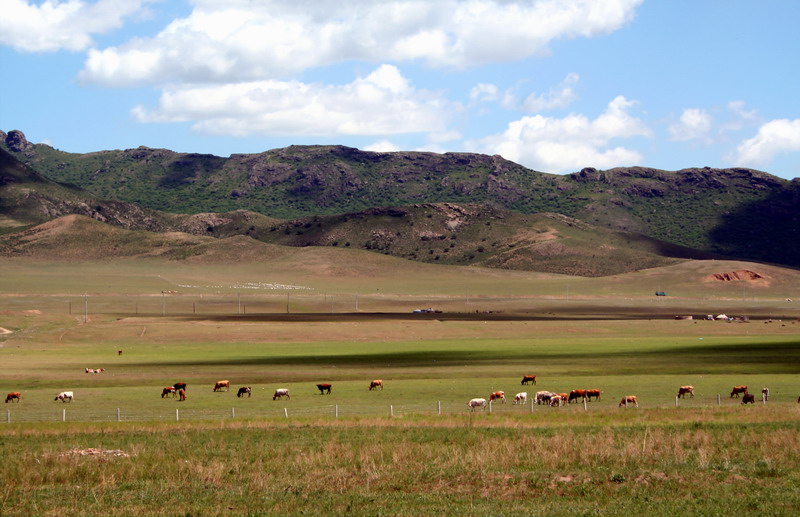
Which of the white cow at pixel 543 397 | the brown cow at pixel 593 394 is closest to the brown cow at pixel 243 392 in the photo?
the white cow at pixel 543 397

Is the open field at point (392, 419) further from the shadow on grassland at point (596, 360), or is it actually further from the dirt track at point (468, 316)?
the dirt track at point (468, 316)

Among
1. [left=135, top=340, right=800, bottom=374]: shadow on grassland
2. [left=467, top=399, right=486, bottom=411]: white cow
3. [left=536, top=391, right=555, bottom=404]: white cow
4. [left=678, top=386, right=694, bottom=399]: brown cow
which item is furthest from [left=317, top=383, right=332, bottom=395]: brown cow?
[left=678, top=386, right=694, bottom=399]: brown cow

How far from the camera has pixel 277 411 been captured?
42281mm

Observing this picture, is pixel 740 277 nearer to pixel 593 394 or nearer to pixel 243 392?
pixel 593 394

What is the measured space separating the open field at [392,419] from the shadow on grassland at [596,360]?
10.7 inches

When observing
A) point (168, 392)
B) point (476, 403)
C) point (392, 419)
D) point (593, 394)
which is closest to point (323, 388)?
point (168, 392)

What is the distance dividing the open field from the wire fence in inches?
9.6

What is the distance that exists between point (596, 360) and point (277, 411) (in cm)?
3143

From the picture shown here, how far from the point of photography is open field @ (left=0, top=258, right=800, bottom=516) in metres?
22.3

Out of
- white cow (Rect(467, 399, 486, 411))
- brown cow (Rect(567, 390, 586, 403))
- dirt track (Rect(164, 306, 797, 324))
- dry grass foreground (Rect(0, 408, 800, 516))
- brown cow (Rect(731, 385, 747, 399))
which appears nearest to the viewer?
dry grass foreground (Rect(0, 408, 800, 516))

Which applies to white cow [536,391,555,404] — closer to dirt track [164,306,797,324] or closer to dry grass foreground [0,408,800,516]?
dry grass foreground [0,408,800,516]

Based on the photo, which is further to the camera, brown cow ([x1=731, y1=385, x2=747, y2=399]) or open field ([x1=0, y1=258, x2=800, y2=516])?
brown cow ([x1=731, y1=385, x2=747, y2=399])

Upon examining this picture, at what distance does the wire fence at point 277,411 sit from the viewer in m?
39.3

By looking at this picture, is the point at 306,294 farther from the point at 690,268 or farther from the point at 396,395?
the point at 396,395
